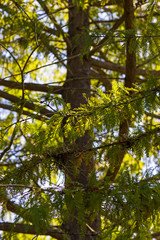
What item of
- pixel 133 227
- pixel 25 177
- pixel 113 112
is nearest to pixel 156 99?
pixel 113 112

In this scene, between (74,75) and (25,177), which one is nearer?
(25,177)

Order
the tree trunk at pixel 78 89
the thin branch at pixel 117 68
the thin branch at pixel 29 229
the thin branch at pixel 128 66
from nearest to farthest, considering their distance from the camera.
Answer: the thin branch at pixel 128 66 → the thin branch at pixel 29 229 → the tree trunk at pixel 78 89 → the thin branch at pixel 117 68

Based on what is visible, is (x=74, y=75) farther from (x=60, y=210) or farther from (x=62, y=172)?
(x=60, y=210)

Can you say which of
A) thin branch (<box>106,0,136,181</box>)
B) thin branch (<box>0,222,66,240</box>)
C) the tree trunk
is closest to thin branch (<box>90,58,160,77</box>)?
the tree trunk

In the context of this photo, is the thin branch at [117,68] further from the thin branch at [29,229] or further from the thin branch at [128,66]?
the thin branch at [29,229]

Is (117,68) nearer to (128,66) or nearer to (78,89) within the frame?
(78,89)

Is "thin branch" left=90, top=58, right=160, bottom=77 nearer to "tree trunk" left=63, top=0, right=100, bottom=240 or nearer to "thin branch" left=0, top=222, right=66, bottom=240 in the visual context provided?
"tree trunk" left=63, top=0, right=100, bottom=240

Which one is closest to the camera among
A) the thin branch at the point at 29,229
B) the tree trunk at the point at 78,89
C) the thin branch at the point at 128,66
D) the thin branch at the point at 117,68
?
the thin branch at the point at 128,66

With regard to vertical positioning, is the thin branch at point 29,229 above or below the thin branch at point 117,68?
below

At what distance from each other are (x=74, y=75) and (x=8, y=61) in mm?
1294

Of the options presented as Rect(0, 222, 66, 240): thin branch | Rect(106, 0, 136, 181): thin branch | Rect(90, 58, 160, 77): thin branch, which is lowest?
Rect(0, 222, 66, 240): thin branch

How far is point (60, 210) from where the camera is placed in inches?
121

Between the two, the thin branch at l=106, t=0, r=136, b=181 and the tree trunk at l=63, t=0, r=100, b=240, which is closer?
the thin branch at l=106, t=0, r=136, b=181

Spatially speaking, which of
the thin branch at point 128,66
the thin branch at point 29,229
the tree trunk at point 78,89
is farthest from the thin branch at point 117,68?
the thin branch at point 29,229
